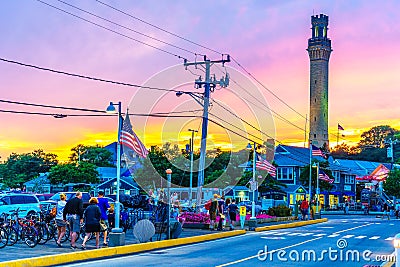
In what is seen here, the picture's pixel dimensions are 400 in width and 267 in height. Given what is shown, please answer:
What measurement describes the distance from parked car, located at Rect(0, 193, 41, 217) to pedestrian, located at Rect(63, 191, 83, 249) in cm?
1236

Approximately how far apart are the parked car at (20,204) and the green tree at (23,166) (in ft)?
245

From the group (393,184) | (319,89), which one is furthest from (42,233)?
(319,89)

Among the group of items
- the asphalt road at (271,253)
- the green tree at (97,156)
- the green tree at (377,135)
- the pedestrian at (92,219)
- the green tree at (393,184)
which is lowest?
the asphalt road at (271,253)

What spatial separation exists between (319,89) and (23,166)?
235 ft

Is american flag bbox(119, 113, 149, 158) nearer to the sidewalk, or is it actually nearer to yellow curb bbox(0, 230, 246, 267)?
the sidewalk

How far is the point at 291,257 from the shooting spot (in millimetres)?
20078

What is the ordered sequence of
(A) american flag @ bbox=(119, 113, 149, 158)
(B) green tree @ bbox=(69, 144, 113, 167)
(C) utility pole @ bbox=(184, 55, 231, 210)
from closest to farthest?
(A) american flag @ bbox=(119, 113, 149, 158) → (C) utility pole @ bbox=(184, 55, 231, 210) → (B) green tree @ bbox=(69, 144, 113, 167)

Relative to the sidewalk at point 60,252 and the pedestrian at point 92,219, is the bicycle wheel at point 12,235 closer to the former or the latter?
the sidewalk at point 60,252

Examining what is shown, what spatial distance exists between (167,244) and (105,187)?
5946 cm

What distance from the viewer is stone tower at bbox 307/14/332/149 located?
146375 millimetres

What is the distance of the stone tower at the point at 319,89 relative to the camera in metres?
146

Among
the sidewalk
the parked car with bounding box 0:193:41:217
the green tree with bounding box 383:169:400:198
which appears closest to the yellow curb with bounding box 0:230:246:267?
the sidewalk

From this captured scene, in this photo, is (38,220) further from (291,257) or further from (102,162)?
(102,162)

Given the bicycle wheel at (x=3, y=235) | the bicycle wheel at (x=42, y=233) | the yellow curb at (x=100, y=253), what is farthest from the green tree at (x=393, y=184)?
the bicycle wheel at (x=3, y=235)
